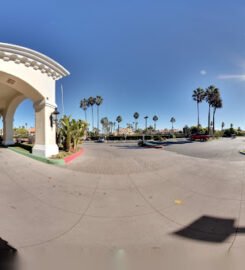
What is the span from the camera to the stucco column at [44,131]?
793 cm

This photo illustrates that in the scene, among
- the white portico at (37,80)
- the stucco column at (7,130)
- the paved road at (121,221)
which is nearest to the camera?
the paved road at (121,221)

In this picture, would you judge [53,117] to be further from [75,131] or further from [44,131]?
[75,131]

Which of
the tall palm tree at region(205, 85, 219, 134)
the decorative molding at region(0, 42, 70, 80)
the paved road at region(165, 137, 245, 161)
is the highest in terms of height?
the tall palm tree at region(205, 85, 219, 134)

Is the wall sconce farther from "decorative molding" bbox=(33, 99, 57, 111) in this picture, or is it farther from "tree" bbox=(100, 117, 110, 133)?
"tree" bbox=(100, 117, 110, 133)

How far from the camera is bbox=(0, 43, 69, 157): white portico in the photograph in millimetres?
6562

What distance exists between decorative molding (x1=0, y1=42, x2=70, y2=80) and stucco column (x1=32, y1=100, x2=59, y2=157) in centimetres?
165

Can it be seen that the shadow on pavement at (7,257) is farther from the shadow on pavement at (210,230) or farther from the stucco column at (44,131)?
the stucco column at (44,131)

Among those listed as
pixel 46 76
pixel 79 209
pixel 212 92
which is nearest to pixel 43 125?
pixel 46 76

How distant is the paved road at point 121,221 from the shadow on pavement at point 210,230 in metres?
0.02

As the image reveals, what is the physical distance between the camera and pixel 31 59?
23.2 feet

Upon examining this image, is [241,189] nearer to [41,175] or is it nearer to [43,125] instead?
[41,175]

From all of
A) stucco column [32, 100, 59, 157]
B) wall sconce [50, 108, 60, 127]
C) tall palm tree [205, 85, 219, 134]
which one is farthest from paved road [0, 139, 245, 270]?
tall palm tree [205, 85, 219, 134]

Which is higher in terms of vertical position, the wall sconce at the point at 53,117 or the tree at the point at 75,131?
the wall sconce at the point at 53,117

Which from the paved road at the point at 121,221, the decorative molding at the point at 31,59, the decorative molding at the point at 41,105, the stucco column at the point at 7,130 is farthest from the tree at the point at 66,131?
the stucco column at the point at 7,130
